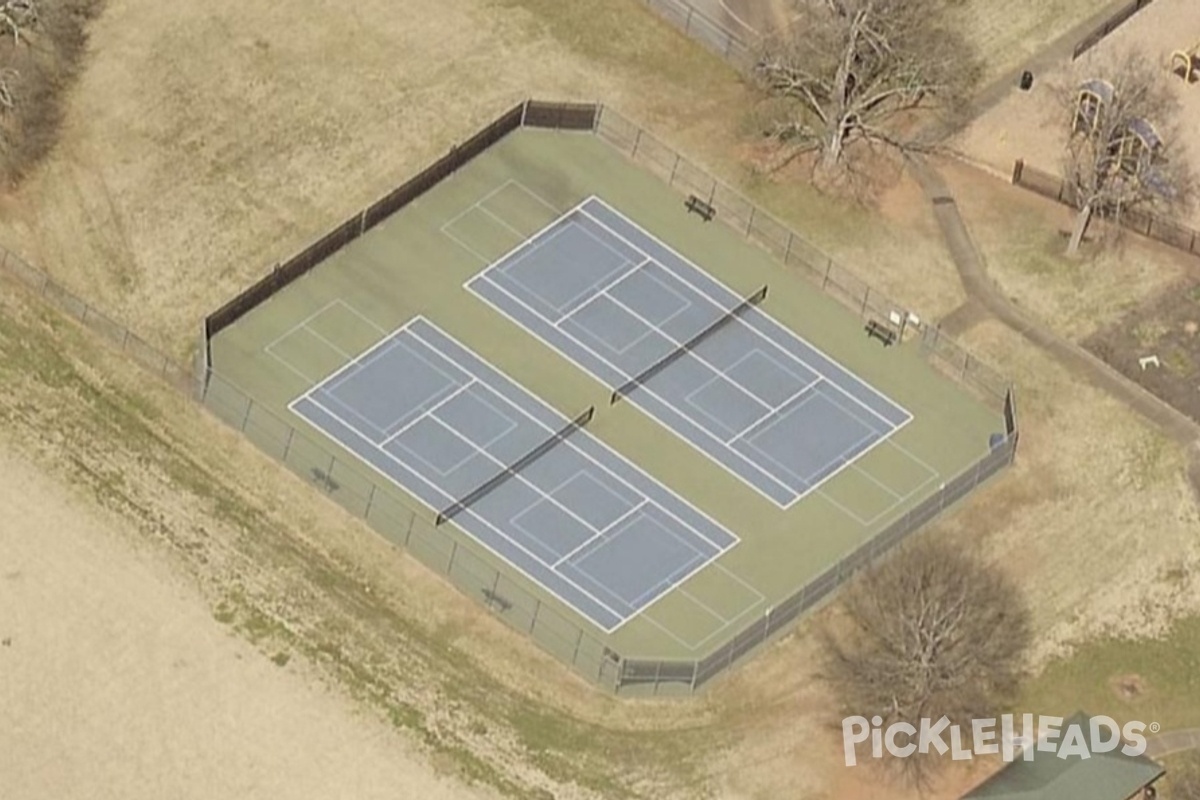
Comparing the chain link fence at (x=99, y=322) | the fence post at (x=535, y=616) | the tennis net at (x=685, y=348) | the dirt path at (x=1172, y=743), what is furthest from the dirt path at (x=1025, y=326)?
the chain link fence at (x=99, y=322)

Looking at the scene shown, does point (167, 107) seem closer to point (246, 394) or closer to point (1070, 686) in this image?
point (246, 394)

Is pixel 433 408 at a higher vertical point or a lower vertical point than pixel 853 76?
lower

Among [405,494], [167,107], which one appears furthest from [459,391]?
[167,107]

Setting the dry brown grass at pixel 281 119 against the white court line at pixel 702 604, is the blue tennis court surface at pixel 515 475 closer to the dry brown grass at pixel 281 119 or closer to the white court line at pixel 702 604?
the white court line at pixel 702 604

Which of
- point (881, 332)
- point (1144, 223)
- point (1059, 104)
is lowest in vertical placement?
point (881, 332)

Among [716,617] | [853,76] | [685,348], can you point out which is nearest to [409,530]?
[716,617]

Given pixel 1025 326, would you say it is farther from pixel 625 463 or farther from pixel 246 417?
pixel 246 417
